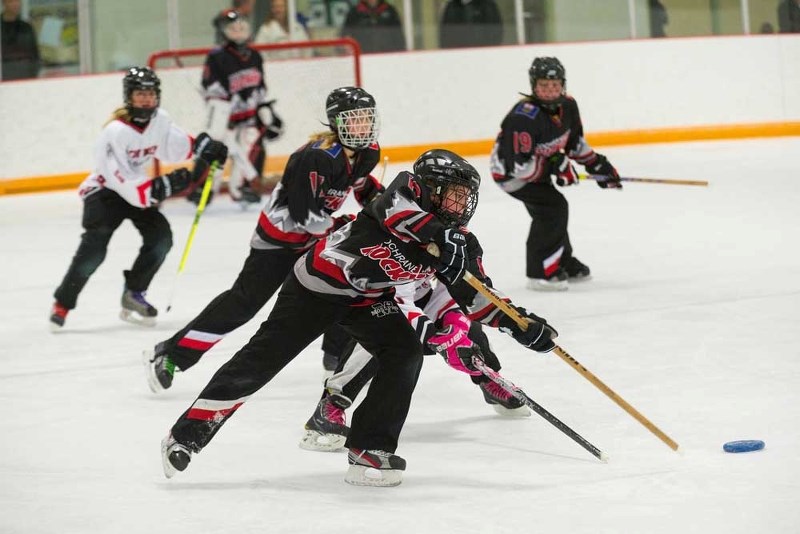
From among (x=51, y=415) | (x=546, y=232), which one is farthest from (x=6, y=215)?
(x=51, y=415)

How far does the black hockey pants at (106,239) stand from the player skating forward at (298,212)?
1.12 meters

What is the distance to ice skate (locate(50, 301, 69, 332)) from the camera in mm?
5172

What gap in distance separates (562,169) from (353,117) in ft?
6.47

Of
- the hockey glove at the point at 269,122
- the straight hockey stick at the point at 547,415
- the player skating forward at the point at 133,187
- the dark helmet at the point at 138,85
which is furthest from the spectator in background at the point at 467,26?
the straight hockey stick at the point at 547,415

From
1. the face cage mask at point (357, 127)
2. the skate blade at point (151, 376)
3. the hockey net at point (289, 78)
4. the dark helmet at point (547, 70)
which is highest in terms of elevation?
the hockey net at point (289, 78)

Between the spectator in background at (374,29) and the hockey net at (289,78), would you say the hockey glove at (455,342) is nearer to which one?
the hockey net at (289,78)

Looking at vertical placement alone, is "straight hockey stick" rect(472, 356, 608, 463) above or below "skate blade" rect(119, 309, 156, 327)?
below

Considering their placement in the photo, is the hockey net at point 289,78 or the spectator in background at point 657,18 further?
the spectator in background at point 657,18

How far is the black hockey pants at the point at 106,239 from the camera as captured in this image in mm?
5160

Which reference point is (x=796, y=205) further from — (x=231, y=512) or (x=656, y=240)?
(x=231, y=512)

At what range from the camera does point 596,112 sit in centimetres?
998

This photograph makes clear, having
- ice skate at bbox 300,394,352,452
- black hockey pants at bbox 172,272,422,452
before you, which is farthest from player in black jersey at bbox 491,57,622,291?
black hockey pants at bbox 172,272,422,452

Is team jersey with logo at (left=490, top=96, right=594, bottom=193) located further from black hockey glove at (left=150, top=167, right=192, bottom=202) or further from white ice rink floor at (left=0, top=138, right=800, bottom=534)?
black hockey glove at (left=150, top=167, right=192, bottom=202)

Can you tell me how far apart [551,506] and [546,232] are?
111 inches
